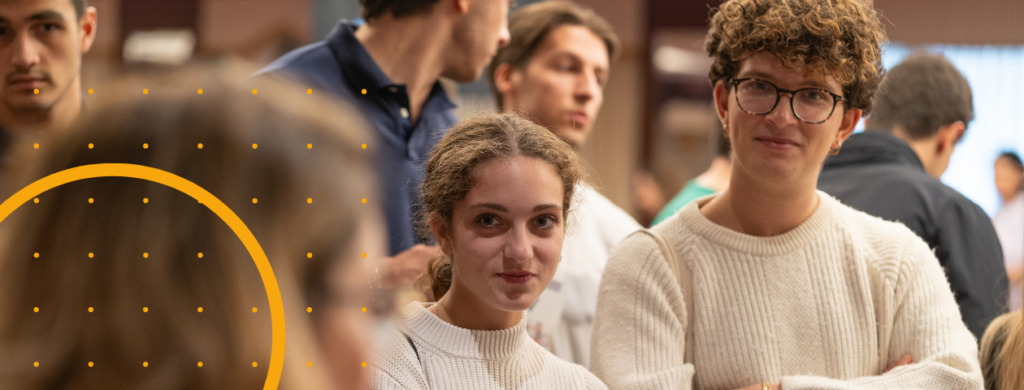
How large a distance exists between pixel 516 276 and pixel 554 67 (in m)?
1.16

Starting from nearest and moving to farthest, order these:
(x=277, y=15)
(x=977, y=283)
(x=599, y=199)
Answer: (x=977, y=283) < (x=599, y=199) < (x=277, y=15)

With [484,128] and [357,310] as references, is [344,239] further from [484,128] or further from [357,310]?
[484,128]

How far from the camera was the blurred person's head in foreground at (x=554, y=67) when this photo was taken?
2371mm

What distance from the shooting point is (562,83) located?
93.6 inches

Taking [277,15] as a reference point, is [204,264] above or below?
below

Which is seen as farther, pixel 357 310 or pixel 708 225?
pixel 708 225

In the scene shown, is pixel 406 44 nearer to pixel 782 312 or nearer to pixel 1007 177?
pixel 782 312

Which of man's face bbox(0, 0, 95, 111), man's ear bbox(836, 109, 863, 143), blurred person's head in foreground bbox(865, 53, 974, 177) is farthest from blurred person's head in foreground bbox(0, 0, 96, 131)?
blurred person's head in foreground bbox(865, 53, 974, 177)

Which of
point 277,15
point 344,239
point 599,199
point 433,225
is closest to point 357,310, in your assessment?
point 344,239

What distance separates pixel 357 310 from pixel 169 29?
5649mm

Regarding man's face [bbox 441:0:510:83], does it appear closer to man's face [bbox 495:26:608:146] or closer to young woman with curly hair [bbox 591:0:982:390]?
man's face [bbox 495:26:608:146]

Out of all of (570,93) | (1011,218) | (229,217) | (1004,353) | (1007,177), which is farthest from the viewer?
(1007,177)

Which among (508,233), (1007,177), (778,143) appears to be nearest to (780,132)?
(778,143)

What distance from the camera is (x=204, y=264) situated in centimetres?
69
